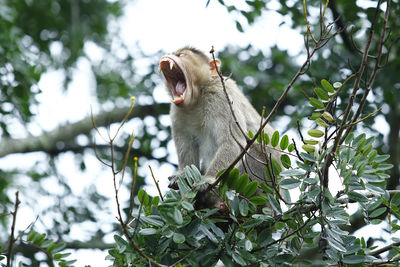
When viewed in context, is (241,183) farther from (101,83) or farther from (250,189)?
(101,83)

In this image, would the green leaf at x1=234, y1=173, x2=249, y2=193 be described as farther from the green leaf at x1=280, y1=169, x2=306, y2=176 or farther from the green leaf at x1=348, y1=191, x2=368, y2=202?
the green leaf at x1=348, y1=191, x2=368, y2=202

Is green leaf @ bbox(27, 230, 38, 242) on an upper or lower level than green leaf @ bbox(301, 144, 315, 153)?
upper

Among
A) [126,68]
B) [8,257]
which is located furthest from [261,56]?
[8,257]

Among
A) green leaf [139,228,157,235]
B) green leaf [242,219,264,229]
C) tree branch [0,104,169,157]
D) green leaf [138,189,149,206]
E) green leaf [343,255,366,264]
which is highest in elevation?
tree branch [0,104,169,157]

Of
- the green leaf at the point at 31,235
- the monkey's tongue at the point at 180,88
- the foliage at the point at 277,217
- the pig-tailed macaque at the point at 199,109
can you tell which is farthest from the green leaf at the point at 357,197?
the monkey's tongue at the point at 180,88

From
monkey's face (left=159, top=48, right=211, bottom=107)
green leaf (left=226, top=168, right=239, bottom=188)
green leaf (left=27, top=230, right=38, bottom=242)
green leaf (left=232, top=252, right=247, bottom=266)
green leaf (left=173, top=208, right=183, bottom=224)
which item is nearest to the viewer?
green leaf (left=173, top=208, right=183, bottom=224)

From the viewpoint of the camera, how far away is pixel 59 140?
25.8 feet

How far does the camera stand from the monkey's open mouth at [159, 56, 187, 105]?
5.32 m

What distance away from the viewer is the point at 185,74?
Answer: 17.5 ft

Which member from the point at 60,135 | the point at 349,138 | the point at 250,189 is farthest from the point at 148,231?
the point at 60,135

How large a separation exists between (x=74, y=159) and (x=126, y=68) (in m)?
1.67

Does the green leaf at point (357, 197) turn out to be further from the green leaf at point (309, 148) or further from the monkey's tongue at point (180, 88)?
the monkey's tongue at point (180, 88)

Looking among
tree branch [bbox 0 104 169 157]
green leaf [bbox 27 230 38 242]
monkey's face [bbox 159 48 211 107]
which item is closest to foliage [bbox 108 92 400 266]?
green leaf [bbox 27 230 38 242]

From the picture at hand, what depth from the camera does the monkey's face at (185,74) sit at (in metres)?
5.31
